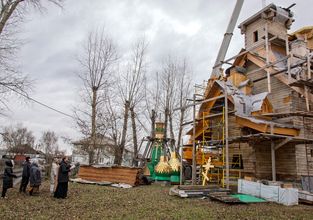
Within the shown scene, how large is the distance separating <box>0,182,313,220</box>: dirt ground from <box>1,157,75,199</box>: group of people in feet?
1.41

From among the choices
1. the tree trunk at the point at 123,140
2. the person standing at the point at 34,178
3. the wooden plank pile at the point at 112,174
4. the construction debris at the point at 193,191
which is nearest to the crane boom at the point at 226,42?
the tree trunk at the point at 123,140

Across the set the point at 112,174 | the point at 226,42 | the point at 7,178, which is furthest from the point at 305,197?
the point at 226,42

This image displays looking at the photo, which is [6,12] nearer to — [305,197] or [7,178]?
[7,178]

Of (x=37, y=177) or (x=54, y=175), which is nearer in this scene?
(x=37, y=177)

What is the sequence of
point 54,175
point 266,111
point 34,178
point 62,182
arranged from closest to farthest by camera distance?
point 62,182
point 34,178
point 54,175
point 266,111

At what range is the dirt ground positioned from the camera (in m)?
8.36

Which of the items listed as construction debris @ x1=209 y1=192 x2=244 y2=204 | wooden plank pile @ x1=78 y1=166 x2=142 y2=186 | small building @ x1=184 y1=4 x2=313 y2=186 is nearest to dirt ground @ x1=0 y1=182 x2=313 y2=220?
construction debris @ x1=209 y1=192 x2=244 y2=204

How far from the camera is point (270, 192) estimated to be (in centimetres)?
1258

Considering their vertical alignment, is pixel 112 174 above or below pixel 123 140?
below

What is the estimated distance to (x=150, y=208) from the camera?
971 cm

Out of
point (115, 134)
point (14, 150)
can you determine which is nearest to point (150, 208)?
point (115, 134)

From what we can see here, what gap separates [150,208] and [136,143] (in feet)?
64.4

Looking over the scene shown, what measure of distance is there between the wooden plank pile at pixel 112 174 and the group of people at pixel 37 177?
548 centimetres

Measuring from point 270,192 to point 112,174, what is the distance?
9639mm
